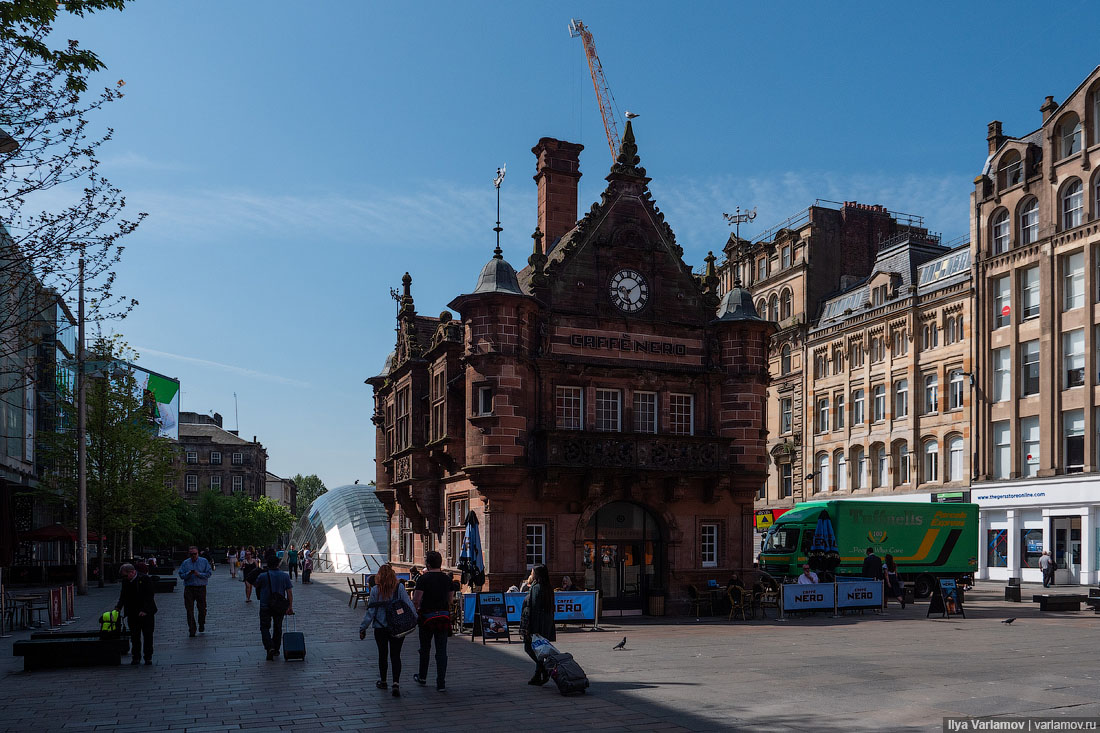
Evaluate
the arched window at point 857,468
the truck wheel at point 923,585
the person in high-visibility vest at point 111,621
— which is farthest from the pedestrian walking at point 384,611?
the arched window at point 857,468

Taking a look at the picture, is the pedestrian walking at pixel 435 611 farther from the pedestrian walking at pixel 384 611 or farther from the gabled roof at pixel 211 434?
the gabled roof at pixel 211 434

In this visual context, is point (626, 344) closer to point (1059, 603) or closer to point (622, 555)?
point (622, 555)

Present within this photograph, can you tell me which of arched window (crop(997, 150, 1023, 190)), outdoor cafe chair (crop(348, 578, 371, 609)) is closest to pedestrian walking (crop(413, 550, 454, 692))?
outdoor cafe chair (crop(348, 578, 371, 609))

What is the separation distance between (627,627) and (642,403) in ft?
26.7

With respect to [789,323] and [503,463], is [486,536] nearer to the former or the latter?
[503,463]

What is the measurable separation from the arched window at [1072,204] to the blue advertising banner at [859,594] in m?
24.9

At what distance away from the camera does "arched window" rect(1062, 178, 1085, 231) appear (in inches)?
1839

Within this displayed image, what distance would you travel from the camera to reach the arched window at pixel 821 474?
61969mm

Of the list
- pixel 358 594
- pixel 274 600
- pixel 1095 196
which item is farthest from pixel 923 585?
pixel 274 600

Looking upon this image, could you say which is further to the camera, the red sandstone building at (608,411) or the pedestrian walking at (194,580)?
the red sandstone building at (608,411)

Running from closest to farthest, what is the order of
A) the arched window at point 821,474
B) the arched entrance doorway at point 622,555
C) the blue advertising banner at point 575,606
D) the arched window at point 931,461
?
the blue advertising banner at point 575,606 < the arched entrance doorway at point 622,555 < the arched window at point 931,461 < the arched window at point 821,474

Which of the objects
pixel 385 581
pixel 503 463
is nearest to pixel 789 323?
pixel 503 463

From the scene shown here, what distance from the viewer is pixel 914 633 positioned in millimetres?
24234

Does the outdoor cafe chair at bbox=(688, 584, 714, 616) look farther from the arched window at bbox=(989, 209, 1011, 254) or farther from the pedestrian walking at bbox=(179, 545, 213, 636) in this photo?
the arched window at bbox=(989, 209, 1011, 254)
